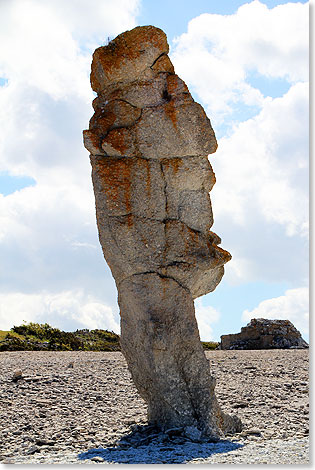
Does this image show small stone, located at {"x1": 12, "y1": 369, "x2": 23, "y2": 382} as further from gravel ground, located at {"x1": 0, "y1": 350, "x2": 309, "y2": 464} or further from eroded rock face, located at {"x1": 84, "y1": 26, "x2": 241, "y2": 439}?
eroded rock face, located at {"x1": 84, "y1": 26, "x2": 241, "y2": 439}

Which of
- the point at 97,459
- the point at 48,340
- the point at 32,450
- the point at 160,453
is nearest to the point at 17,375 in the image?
the point at 32,450

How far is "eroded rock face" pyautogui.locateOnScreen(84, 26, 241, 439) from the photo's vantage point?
943cm

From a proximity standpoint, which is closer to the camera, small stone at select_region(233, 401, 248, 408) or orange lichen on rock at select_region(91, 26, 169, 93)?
orange lichen on rock at select_region(91, 26, 169, 93)

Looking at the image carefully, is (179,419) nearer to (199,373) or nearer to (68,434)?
(199,373)

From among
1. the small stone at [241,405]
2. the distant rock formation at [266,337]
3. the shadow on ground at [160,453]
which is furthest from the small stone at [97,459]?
the distant rock formation at [266,337]

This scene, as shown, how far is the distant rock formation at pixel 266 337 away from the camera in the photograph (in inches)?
928

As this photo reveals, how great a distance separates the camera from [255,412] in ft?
39.0

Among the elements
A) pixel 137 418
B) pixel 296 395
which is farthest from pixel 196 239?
pixel 296 395

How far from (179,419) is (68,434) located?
6.67ft

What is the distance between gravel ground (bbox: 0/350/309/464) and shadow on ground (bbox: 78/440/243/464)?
0.01 m

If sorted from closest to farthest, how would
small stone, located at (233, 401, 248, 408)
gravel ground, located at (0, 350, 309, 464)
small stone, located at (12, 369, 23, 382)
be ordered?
gravel ground, located at (0, 350, 309, 464), small stone, located at (233, 401, 248, 408), small stone, located at (12, 369, 23, 382)

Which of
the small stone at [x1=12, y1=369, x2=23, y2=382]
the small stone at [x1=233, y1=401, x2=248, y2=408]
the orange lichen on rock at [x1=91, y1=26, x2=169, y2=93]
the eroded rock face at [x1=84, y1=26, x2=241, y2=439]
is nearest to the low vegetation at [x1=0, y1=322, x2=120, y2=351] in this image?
the small stone at [x1=12, y1=369, x2=23, y2=382]

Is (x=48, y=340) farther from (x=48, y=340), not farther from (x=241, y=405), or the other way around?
(x=241, y=405)

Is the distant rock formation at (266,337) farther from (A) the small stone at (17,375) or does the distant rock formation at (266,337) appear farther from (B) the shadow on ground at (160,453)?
(B) the shadow on ground at (160,453)
